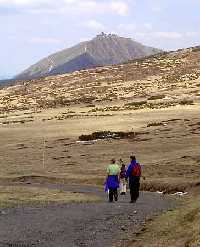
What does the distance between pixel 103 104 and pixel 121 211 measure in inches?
3112

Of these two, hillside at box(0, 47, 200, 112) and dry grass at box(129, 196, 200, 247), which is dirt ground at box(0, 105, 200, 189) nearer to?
dry grass at box(129, 196, 200, 247)

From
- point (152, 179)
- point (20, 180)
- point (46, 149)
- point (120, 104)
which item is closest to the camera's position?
point (152, 179)

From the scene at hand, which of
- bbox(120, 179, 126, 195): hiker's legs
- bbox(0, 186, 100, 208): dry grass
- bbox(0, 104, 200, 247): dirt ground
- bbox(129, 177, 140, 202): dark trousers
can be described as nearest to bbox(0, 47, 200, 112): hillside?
bbox(0, 104, 200, 247): dirt ground

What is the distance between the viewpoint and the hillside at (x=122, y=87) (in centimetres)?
10853

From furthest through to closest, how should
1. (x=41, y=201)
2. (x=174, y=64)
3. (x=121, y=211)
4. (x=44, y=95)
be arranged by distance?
(x=174, y=64) → (x=44, y=95) → (x=41, y=201) → (x=121, y=211)

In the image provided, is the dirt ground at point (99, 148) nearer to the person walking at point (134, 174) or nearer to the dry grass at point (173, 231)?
the person walking at point (134, 174)

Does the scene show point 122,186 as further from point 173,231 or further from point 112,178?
point 173,231

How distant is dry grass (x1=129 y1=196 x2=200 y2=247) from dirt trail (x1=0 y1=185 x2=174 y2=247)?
70 centimetres

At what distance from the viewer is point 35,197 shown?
30266 mm

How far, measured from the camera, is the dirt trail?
19.0 meters

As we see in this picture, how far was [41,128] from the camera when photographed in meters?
71.2

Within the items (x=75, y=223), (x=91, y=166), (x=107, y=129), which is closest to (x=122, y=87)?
(x=107, y=129)

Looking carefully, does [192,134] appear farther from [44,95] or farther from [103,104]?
[44,95]

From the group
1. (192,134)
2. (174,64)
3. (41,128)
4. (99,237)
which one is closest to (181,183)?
(99,237)
